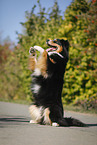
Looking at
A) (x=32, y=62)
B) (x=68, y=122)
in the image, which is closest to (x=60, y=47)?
(x=32, y=62)

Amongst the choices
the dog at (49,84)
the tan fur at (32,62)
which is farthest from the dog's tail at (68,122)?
the tan fur at (32,62)

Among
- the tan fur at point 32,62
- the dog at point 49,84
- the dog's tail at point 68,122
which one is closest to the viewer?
the dog at point 49,84

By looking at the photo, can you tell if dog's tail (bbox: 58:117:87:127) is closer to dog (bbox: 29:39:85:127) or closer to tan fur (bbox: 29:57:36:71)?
dog (bbox: 29:39:85:127)

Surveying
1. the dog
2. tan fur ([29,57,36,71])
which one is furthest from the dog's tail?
tan fur ([29,57,36,71])

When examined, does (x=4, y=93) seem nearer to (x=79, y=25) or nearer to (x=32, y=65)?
(x=79, y=25)

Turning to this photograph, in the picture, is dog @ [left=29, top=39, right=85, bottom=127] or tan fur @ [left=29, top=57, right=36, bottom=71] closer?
dog @ [left=29, top=39, right=85, bottom=127]

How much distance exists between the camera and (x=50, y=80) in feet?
20.9

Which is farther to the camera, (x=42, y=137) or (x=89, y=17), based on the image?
(x=89, y=17)

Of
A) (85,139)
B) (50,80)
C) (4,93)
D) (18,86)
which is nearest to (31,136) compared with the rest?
(85,139)

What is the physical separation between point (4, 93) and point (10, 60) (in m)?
2.90

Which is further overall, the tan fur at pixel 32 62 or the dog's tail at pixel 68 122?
the tan fur at pixel 32 62

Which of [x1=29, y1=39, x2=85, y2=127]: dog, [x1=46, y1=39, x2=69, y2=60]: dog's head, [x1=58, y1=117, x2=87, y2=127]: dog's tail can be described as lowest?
[x1=58, y1=117, x2=87, y2=127]: dog's tail

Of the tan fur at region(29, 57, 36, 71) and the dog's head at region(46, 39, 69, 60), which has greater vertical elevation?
the dog's head at region(46, 39, 69, 60)

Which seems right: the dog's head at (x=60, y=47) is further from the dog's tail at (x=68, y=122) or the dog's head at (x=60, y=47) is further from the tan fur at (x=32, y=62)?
the dog's tail at (x=68, y=122)
